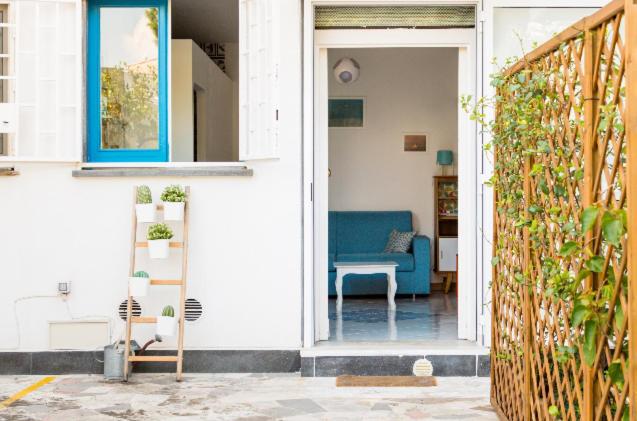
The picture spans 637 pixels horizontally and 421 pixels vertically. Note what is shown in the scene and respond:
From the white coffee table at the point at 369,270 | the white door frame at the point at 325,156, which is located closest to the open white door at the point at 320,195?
the white door frame at the point at 325,156

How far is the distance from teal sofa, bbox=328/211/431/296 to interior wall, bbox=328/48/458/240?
0.28 meters

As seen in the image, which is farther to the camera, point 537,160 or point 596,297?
point 537,160

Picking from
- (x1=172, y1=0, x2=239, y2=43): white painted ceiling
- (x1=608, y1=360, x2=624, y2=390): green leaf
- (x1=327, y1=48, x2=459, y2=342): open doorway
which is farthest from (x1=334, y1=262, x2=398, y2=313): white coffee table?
(x1=608, y1=360, x2=624, y2=390): green leaf

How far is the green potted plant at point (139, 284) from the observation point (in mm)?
5551

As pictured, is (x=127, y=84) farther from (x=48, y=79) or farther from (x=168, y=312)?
(x=168, y=312)

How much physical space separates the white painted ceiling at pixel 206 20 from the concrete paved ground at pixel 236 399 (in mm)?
4147

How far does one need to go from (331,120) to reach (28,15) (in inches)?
189

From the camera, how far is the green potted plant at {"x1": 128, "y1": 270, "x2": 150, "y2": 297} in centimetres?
555

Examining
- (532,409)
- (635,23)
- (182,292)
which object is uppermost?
(635,23)

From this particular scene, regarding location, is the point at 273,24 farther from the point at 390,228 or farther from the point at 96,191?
the point at 390,228

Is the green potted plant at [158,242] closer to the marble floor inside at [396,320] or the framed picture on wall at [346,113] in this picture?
the marble floor inside at [396,320]

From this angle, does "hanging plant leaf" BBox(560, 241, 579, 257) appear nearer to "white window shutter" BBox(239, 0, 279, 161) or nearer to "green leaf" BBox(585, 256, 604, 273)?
"green leaf" BBox(585, 256, 604, 273)

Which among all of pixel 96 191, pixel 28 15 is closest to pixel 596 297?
pixel 96 191

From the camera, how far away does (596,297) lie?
2.67 metres
